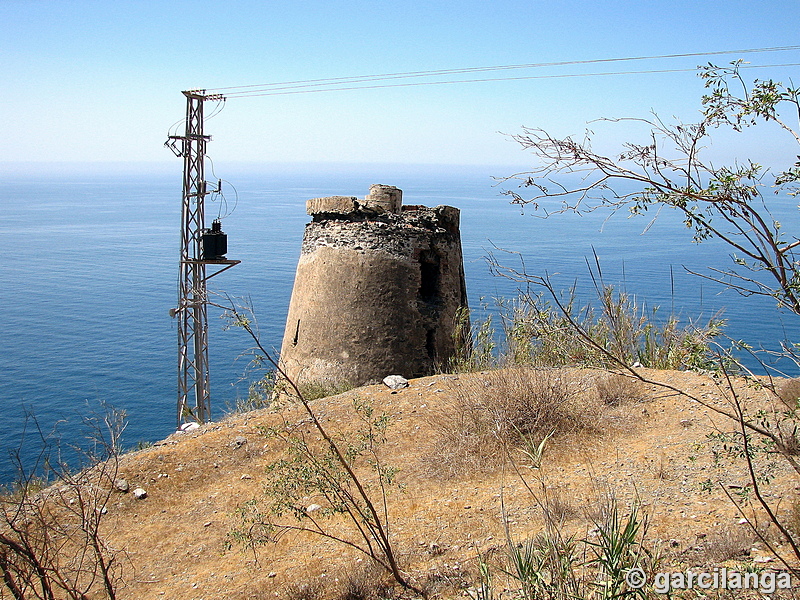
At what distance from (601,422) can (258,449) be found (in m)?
3.59

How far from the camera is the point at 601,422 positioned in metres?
6.40

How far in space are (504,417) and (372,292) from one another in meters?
2.77

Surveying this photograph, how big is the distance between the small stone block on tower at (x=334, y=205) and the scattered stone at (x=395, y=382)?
228 centimetres

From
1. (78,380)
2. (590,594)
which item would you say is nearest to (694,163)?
(590,594)

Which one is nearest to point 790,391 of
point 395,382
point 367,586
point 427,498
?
point 427,498

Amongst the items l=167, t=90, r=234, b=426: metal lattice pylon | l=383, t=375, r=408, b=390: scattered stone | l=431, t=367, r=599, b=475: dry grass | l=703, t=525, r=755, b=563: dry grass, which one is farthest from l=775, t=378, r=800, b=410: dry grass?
l=167, t=90, r=234, b=426: metal lattice pylon

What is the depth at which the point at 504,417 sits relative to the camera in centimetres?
629

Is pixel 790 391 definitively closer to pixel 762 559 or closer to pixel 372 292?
pixel 762 559

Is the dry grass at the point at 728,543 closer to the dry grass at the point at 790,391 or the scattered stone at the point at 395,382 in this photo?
the dry grass at the point at 790,391

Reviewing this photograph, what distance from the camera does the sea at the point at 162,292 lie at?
56.6 ft

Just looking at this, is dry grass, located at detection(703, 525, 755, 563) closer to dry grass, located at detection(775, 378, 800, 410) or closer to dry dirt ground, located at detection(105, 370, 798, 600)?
dry dirt ground, located at detection(105, 370, 798, 600)

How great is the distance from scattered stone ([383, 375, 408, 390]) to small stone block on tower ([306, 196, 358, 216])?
228 cm

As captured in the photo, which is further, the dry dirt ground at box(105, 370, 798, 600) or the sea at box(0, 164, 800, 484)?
the sea at box(0, 164, 800, 484)

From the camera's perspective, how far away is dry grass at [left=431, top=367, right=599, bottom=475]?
19.8 ft
